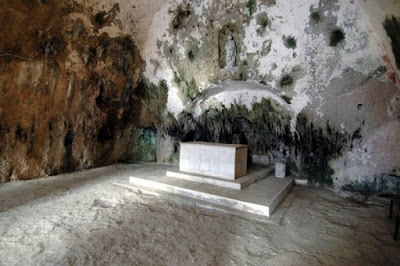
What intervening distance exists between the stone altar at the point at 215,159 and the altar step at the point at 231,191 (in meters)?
0.44

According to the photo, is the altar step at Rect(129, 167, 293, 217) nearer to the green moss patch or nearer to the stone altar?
the stone altar

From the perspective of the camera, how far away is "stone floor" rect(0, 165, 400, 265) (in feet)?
9.84

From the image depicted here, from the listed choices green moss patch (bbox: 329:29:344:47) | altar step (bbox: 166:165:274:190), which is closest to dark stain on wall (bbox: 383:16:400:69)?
green moss patch (bbox: 329:29:344:47)

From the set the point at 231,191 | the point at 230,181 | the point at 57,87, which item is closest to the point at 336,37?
the point at 230,181

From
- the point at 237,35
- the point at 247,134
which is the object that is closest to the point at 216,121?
the point at 247,134

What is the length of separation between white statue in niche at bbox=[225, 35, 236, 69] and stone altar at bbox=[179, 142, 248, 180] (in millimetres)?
2437

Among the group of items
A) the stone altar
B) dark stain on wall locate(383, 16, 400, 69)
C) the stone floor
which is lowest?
the stone floor

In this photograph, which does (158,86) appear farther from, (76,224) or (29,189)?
(76,224)

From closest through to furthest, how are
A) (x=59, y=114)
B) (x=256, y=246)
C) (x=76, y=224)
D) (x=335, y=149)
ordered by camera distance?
(x=256, y=246) → (x=76, y=224) → (x=335, y=149) → (x=59, y=114)

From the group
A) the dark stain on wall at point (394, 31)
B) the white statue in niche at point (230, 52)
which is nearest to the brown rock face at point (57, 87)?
the white statue in niche at point (230, 52)

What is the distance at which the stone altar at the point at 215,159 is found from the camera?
5742 mm

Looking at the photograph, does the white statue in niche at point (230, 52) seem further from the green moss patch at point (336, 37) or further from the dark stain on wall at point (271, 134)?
the green moss patch at point (336, 37)

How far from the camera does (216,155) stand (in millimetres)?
5934

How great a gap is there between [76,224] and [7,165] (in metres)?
3.72
